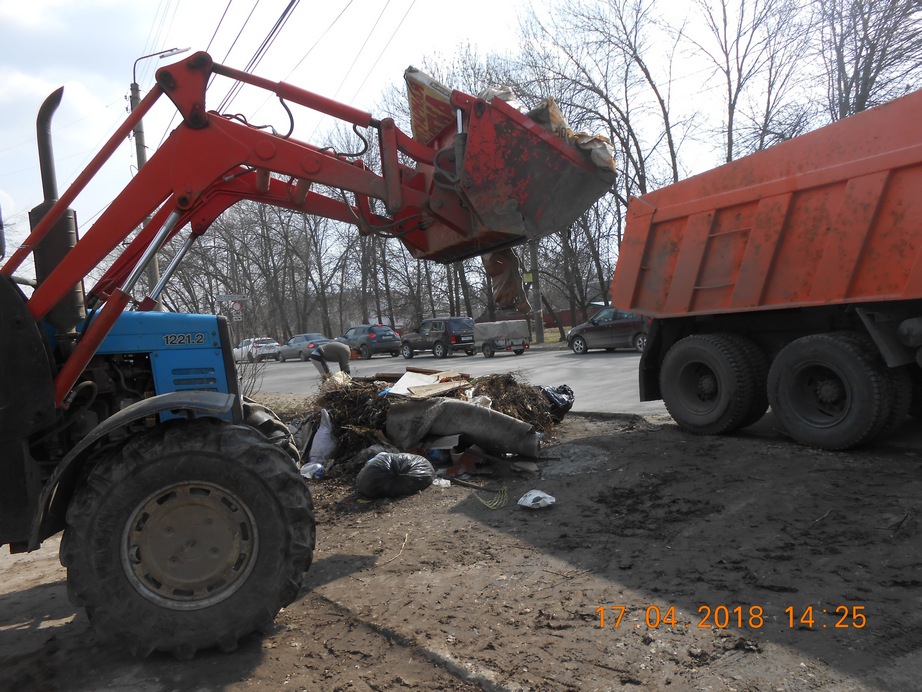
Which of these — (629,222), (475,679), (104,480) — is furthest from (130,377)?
(629,222)

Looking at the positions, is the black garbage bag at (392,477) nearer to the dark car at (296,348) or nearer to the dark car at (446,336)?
the dark car at (446,336)

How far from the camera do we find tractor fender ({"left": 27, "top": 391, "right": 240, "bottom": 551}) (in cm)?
304

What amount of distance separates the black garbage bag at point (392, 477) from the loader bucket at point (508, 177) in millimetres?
2217

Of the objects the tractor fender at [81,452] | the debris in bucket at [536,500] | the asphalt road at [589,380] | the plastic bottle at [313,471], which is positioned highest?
the tractor fender at [81,452]

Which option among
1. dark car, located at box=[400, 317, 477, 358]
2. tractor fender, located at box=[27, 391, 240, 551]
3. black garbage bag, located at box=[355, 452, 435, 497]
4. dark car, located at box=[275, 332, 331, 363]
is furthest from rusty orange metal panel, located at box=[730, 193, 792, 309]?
dark car, located at box=[275, 332, 331, 363]

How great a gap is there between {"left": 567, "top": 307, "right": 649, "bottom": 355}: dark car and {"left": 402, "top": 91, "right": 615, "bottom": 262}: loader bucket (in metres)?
16.8

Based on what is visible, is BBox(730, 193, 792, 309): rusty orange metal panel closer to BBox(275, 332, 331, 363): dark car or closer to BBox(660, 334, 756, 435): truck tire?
BBox(660, 334, 756, 435): truck tire

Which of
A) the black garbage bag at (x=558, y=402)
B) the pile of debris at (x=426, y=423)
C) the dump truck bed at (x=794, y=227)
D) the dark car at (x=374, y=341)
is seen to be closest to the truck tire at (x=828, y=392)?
the dump truck bed at (x=794, y=227)

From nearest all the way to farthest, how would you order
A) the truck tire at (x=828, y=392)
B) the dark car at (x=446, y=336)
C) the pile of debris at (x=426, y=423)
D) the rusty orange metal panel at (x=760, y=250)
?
the truck tire at (x=828, y=392)
the rusty orange metal panel at (x=760, y=250)
the pile of debris at (x=426, y=423)
the dark car at (x=446, y=336)

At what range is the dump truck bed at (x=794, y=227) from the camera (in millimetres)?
5445

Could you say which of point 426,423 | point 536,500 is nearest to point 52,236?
point 536,500

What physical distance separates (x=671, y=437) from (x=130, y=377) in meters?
5.56

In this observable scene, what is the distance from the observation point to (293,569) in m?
3.13

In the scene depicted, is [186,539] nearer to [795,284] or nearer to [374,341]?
[795,284]
